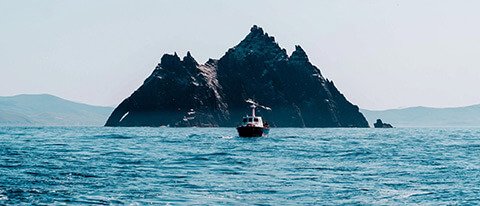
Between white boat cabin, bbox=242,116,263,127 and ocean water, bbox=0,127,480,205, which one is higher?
white boat cabin, bbox=242,116,263,127

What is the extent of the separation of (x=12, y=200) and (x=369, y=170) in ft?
90.2

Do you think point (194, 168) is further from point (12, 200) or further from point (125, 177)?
point (12, 200)

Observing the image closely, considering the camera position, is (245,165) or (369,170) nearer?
(369,170)

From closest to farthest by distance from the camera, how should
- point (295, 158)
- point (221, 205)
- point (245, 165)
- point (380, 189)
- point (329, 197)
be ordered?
point (221, 205), point (329, 197), point (380, 189), point (245, 165), point (295, 158)

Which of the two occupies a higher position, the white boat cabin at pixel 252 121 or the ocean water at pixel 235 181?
the white boat cabin at pixel 252 121

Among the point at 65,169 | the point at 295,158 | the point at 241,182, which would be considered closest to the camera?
the point at 241,182

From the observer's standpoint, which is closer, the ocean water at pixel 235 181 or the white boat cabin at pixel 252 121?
the ocean water at pixel 235 181

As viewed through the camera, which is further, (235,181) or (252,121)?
(252,121)

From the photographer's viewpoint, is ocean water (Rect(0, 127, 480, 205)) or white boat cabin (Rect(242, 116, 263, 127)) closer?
ocean water (Rect(0, 127, 480, 205))

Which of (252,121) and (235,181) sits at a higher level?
(252,121)

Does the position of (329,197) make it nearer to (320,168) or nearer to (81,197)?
(81,197)

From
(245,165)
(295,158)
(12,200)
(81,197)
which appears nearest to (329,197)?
(81,197)

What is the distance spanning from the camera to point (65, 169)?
1821 inches

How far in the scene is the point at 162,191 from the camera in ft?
114
